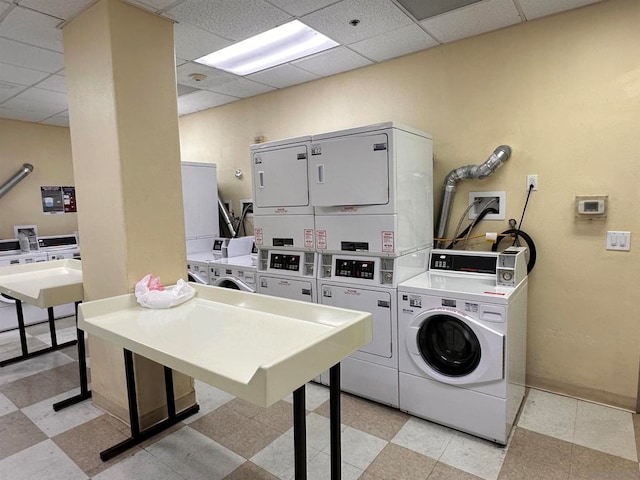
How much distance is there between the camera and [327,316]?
5.98 ft

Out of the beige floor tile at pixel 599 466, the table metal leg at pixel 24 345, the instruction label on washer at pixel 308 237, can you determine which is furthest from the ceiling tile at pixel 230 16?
the beige floor tile at pixel 599 466

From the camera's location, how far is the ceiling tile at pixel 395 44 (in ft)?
9.20

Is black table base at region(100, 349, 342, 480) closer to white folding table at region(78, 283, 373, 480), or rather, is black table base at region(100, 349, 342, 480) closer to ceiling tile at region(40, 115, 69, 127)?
white folding table at region(78, 283, 373, 480)

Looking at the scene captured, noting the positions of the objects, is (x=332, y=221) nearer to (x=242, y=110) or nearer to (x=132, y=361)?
(x=132, y=361)

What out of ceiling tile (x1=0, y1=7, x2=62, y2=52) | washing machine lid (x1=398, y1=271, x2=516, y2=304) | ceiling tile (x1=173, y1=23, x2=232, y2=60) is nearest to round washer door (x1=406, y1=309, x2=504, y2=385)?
washing machine lid (x1=398, y1=271, x2=516, y2=304)

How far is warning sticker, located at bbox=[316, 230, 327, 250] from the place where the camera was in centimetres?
289

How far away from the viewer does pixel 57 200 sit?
18.2 ft

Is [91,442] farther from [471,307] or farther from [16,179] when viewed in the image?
[16,179]

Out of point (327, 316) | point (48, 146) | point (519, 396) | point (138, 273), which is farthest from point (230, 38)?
point (48, 146)

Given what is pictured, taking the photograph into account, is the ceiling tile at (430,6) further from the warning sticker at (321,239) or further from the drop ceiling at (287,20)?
the warning sticker at (321,239)

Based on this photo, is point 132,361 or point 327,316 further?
point 132,361

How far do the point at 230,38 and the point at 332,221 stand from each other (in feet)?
5.00

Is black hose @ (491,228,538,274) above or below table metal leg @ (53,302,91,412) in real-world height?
above

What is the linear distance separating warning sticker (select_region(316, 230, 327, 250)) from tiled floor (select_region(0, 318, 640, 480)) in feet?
3.69
